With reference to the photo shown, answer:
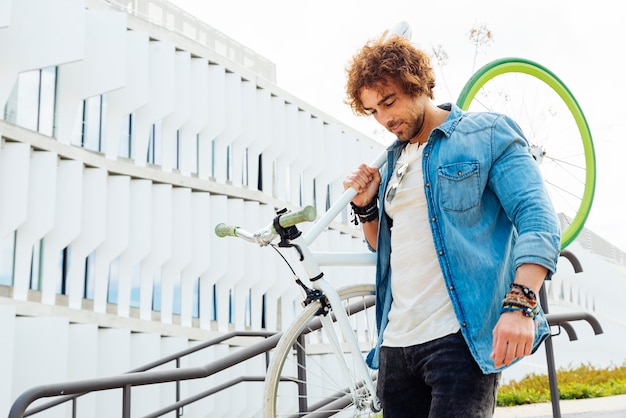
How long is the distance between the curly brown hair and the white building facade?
46.2 feet

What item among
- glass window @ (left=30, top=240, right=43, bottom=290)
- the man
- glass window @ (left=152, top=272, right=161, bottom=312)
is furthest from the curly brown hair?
glass window @ (left=152, top=272, right=161, bottom=312)

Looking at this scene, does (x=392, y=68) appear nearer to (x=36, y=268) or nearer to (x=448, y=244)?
(x=448, y=244)

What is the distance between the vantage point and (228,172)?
76.0 ft

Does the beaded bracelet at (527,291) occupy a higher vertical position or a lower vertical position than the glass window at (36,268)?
lower

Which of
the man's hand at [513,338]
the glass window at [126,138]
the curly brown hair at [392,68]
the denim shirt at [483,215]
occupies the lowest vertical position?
the man's hand at [513,338]

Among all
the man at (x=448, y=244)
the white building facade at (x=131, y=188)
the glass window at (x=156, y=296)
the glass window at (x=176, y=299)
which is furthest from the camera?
the glass window at (x=176, y=299)

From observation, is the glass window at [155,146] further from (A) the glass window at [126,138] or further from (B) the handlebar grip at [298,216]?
(B) the handlebar grip at [298,216]

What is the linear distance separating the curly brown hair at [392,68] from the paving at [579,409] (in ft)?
13.2

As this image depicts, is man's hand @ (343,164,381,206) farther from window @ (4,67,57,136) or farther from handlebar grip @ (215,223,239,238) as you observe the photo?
window @ (4,67,57,136)

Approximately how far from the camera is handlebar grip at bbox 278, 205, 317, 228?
2145 millimetres

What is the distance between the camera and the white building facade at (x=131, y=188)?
16234 millimetres

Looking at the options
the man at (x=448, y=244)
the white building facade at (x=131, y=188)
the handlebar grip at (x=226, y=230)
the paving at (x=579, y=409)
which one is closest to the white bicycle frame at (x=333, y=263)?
the handlebar grip at (x=226, y=230)

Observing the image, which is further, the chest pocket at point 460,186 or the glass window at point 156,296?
the glass window at point 156,296

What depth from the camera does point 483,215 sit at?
2.06 m
